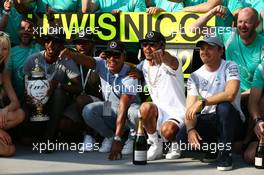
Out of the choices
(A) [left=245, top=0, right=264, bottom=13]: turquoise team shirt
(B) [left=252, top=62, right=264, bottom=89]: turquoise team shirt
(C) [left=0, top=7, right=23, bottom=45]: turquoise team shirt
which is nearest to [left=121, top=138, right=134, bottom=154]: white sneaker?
(B) [left=252, top=62, right=264, bottom=89]: turquoise team shirt

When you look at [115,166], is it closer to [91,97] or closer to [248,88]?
[91,97]

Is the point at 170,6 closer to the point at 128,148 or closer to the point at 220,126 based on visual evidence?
the point at 128,148

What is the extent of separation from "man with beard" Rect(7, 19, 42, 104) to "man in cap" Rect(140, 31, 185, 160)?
1484 millimetres

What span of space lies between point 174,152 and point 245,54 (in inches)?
50.9

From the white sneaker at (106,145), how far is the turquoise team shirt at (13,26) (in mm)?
1703

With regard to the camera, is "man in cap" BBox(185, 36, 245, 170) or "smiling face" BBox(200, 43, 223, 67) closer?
"man in cap" BBox(185, 36, 245, 170)

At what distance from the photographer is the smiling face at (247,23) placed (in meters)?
5.48

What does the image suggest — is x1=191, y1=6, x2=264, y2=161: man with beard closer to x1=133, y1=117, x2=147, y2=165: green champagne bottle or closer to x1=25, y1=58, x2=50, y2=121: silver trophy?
x1=133, y1=117, x2=147, y2=165: green champagne bottle

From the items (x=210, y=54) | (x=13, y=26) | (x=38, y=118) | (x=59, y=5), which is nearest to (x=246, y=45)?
(x=210, y=54)

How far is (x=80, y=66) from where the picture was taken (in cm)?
585

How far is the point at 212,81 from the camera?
5.06 meters

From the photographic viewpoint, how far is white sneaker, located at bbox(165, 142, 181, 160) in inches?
207

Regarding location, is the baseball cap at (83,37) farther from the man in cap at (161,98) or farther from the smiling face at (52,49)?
the man in cap at (161,98)


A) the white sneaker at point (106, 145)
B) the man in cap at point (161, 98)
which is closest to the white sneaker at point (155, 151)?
the man in cap at point (161, 98)
